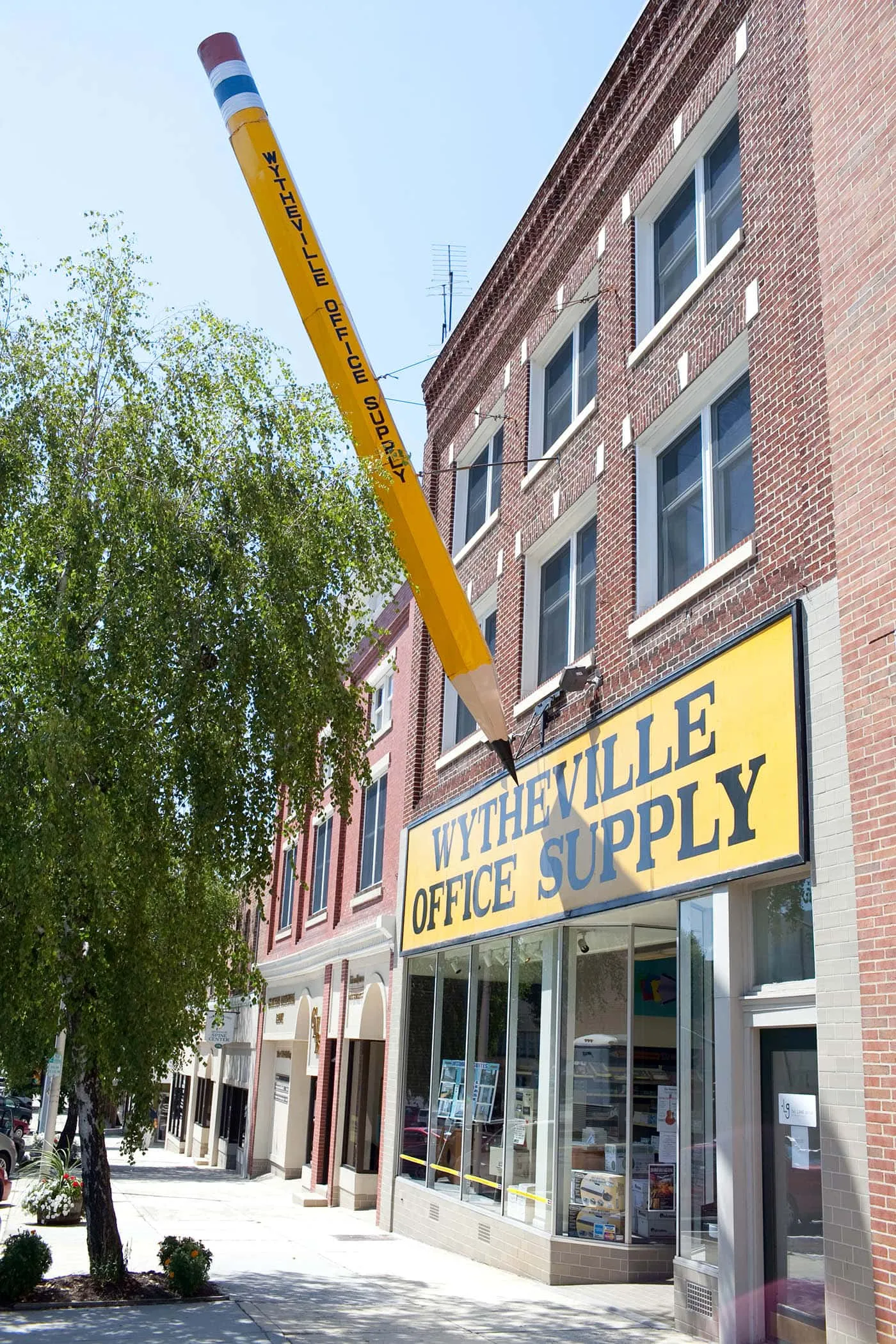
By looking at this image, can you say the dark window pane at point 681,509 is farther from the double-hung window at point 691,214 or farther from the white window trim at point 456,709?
the white window trim at point 456,709

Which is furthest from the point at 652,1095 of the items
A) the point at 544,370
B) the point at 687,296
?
the point at 544,370

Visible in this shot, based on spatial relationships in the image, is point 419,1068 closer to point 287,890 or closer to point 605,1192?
point 605,1192

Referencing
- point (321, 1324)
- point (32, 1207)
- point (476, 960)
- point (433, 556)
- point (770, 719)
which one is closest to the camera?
point (770, 719)

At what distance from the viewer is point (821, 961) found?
8.32 metres

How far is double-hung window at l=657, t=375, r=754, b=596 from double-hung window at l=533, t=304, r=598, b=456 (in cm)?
239

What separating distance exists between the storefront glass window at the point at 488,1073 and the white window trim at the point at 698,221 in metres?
7.42

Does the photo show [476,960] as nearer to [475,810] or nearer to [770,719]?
[475,810]

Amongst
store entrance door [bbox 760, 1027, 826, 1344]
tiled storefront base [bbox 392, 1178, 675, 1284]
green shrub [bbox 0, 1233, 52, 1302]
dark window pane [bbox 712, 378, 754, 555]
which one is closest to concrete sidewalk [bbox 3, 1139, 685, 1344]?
tiled storefront base [bbox 392, 1178, 675, 1284]

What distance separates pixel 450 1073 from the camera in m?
16.2

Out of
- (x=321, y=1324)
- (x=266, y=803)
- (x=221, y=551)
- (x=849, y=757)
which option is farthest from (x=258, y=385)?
(x=321, y=1324)

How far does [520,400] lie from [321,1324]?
11.6 metres

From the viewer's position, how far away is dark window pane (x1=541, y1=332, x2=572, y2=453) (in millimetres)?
15812

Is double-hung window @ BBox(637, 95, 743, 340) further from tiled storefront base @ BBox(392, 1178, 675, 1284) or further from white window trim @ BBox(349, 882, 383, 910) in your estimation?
white window trim @ BBox(349, 882, 383, 910)

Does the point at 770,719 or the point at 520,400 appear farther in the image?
the point at 520,400
